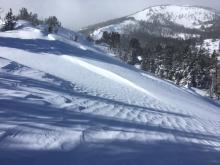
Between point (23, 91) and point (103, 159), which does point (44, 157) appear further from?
point (23, 91)

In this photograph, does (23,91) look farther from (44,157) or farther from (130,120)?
(44,157)

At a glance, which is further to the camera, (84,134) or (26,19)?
(26,19)

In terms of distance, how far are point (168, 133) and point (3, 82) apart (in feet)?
19.3

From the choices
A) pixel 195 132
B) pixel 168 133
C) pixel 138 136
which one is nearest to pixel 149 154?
pixel 138 136

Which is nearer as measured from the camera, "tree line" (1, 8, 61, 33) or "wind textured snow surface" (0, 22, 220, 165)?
"wind textured snow surface" (0, 22, 220, 165)

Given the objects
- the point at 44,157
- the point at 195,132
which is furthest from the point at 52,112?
the point at 195,132

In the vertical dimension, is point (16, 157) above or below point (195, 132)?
above

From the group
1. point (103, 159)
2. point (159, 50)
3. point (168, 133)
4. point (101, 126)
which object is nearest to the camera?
point (103, 159)

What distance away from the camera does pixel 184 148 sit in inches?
321

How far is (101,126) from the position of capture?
7801mm

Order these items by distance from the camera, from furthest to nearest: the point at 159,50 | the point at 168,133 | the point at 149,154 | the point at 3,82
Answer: the point at 159,50 → the point at 3,82 → the point at 168,133 → the point at 149,154

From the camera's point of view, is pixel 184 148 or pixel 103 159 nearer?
pixel 103 159

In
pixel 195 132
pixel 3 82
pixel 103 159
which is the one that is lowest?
pixel 195 132

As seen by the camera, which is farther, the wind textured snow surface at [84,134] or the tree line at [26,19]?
the tree line at [26,19]
